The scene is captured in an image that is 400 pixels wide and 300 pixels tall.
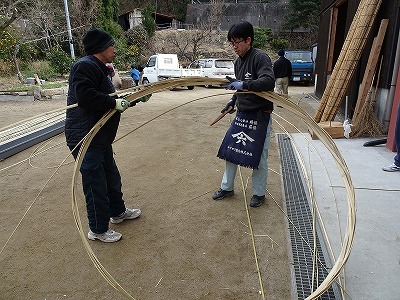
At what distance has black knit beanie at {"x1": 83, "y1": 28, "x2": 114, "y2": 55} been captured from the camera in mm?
2006

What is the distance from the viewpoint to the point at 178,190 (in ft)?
10.2

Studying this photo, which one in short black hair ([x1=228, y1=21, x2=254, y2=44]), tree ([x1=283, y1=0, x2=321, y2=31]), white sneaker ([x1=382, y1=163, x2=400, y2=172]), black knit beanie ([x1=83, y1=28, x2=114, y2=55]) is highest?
tree ([x1=283, y1=0, x2=321, y2=31])

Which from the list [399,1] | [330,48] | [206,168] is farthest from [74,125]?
[330,48]

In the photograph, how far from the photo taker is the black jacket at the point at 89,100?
190cm

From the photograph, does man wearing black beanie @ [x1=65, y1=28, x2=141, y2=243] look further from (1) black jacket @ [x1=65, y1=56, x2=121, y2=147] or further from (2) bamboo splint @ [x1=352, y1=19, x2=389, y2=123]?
(2) bamboo splint @ [x1=352, y1=19, x2=389, y2=123]

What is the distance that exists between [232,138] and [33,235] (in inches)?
66.9

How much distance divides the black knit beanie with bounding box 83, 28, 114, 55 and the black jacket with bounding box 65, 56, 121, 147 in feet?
0.19

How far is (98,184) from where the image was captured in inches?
85.3

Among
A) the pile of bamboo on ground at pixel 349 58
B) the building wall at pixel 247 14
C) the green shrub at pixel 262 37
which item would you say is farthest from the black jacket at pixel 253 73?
the building wall at pixel 247 14

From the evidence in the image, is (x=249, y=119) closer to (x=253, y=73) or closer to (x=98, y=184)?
(x=253, y=73)

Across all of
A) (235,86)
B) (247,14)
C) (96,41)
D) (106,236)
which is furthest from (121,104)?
(247,14)

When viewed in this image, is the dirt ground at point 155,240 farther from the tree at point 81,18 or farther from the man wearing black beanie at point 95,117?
the tree at point 81,18

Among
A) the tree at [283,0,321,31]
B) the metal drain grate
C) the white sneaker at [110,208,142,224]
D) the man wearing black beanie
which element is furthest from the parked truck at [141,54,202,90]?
the tree at [283,0,321,31]

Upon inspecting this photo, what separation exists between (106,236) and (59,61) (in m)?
15.0
